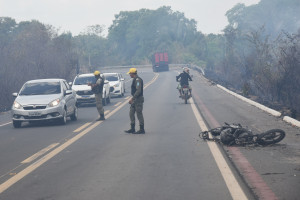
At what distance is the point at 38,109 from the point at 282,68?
886 inches

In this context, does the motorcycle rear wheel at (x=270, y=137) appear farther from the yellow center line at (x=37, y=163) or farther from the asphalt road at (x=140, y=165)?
the yellow center line at (x=37, y=163)

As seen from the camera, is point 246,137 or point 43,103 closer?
point 246,137

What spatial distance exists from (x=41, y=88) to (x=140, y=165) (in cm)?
1030

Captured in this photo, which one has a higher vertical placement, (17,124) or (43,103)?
(43,103)

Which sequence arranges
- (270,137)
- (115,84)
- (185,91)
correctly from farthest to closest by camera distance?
(115,84) → (185,91) → (270,137)

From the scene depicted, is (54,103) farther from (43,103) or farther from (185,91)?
(185,91)

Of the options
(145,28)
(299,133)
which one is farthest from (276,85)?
(145,28)

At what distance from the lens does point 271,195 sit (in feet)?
23.1

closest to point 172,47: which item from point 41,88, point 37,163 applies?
point 41,88

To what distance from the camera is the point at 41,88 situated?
750 inches

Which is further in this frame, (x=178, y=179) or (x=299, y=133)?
(x=299, y=133)

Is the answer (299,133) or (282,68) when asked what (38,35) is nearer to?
(282,68)

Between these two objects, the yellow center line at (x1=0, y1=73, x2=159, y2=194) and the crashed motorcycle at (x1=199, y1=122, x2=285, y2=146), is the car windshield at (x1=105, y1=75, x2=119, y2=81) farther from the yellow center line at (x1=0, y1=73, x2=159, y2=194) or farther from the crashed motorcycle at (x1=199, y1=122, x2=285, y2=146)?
the crashed motorcycle at (x1=199, y1=122, x2=285, y2=146)

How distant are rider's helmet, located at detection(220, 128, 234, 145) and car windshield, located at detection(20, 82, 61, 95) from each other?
27.8 ft
